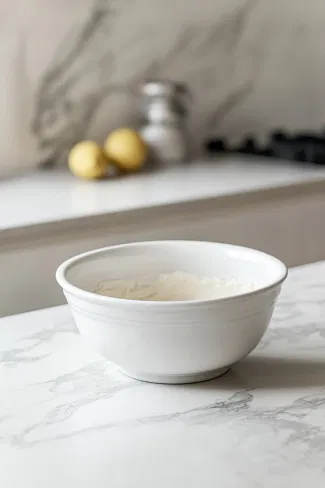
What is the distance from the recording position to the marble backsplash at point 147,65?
81.9 inches

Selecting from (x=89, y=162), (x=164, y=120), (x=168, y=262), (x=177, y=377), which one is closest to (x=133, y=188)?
(x=89, y=162)

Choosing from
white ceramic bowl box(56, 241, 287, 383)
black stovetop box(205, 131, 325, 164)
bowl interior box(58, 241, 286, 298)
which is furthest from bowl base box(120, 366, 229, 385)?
black stovetop box(205, 131, 325, 164)

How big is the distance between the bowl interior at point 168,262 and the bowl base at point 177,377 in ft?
0.41

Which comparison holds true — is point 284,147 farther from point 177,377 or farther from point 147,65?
point 177,377

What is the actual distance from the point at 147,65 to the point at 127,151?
15.0 inches

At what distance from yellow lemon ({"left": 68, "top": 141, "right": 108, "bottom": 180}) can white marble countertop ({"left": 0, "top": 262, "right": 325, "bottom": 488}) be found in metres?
1.00

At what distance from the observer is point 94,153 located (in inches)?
76.4

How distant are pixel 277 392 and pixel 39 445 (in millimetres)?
243

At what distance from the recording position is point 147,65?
2273 millimetres

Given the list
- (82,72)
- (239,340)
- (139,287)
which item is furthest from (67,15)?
(239,340)

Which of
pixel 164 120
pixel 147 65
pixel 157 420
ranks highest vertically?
pixel 147 65

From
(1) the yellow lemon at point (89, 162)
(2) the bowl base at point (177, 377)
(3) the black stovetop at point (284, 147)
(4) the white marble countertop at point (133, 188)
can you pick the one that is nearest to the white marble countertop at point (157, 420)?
(2) the bowl base at point (177, 377)

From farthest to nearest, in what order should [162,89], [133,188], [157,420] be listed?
[162,89] → [133,188] → [157,420]

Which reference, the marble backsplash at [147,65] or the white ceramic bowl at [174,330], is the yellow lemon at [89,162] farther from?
the white ceramic bowl at [174,330]
